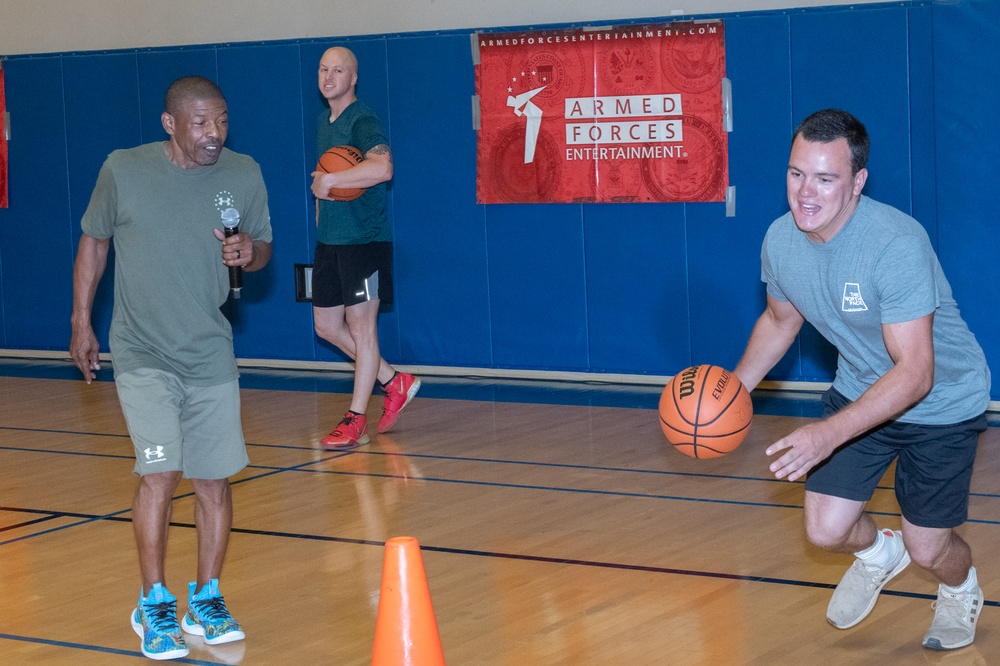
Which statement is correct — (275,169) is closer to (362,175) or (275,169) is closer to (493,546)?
(362,175)

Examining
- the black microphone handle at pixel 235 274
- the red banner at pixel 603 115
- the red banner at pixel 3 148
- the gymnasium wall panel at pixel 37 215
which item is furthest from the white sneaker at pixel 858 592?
the red banner at pixel 3 148

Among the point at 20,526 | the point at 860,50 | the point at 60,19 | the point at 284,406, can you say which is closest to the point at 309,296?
the point at 284,406

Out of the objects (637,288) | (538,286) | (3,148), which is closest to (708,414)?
(637,288)

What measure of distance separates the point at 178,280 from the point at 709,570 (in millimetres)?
2133

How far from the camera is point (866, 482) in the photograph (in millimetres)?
4023

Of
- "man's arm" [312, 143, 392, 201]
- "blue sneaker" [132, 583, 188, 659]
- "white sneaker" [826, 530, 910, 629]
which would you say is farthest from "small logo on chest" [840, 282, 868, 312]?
"man's arm" [312, 143, 392, 201]

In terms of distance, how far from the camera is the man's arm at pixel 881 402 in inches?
135

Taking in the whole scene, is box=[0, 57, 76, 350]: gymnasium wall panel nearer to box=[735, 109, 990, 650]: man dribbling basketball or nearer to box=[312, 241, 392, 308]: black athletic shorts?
box=[312, 241, 392, 308]: black athletic shorts

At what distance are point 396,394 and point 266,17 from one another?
13.4 feet

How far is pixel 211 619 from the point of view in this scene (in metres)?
4.31

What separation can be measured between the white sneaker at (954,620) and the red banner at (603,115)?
5.13 m

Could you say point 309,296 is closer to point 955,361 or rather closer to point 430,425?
point 430,425

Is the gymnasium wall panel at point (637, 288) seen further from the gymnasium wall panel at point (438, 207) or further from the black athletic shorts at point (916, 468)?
the black athletic shorts at point (916, 468)

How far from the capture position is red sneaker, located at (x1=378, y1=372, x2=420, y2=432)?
25.5 feet
